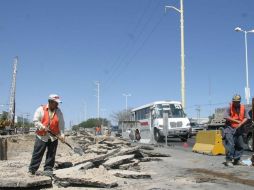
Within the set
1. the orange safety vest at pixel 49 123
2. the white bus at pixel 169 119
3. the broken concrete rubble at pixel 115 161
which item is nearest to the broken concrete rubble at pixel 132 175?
the broken concrete rubble at pixel 115 161

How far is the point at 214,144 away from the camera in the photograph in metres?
17.1

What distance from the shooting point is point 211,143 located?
17.5 metres

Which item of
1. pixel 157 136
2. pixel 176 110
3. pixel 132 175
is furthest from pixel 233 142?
pixel 176 110

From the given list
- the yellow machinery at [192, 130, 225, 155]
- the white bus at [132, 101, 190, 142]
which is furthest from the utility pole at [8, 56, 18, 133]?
the yellow machinery at [192, 130, 225, 155]

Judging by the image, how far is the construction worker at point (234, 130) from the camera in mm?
12484

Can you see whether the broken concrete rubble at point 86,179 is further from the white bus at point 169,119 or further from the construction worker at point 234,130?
the white bus at point 169,119

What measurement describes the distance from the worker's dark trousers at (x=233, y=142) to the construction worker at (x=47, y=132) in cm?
458

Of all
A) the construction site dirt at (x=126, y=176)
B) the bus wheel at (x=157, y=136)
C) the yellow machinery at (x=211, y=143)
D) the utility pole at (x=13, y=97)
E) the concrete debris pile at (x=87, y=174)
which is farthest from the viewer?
the utility pole at (x=13, y=97)

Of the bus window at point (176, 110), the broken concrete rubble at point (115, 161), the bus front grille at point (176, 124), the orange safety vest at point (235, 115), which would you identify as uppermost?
the bus window at point (176, 110)

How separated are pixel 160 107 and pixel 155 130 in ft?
5.79

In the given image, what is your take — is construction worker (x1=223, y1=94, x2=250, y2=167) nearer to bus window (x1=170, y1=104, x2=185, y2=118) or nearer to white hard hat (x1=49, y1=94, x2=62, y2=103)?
white hard hat (x1=49, y1=94, x2=62, y2=103)

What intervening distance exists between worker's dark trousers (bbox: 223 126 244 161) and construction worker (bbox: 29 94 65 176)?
4.58 m

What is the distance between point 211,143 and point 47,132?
29.1ft

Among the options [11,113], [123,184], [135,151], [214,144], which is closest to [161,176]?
[123,184]
